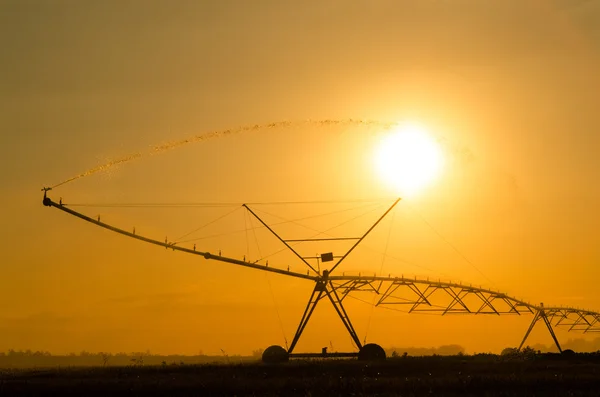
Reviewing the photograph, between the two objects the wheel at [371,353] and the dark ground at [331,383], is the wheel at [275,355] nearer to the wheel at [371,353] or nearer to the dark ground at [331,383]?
the wheel at [371,353]

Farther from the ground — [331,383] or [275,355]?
[275,355]

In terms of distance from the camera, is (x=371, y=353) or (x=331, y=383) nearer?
(x=331, y=383)

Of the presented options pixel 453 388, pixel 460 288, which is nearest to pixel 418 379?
pixel 453 388

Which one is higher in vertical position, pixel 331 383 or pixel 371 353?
pixel 371 353

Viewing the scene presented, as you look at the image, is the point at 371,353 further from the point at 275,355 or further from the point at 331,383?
the point at 331,383

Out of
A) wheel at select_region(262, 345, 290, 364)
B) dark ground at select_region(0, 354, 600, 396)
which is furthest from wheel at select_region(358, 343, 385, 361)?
dark ground at select_region(0, 354, 600, 396)

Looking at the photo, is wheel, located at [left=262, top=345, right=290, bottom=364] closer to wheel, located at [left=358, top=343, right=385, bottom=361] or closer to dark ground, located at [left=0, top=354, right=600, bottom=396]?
wheel, located at [left=358, top=343, right=385, bottom=361]

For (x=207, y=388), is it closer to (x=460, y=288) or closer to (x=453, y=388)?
(x=453, y=388)

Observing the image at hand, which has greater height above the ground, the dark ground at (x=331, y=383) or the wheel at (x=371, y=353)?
the wheel at (x=371, y=353)

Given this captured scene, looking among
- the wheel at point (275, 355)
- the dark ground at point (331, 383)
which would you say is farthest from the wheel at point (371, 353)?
the dark ground at point (331, 383)

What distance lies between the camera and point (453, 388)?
53.3 m

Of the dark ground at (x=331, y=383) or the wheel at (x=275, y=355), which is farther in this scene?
the wheel at (x=275, y=355)

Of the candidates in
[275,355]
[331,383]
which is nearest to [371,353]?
[275,355]

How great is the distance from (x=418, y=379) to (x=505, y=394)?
10298 millimetres
